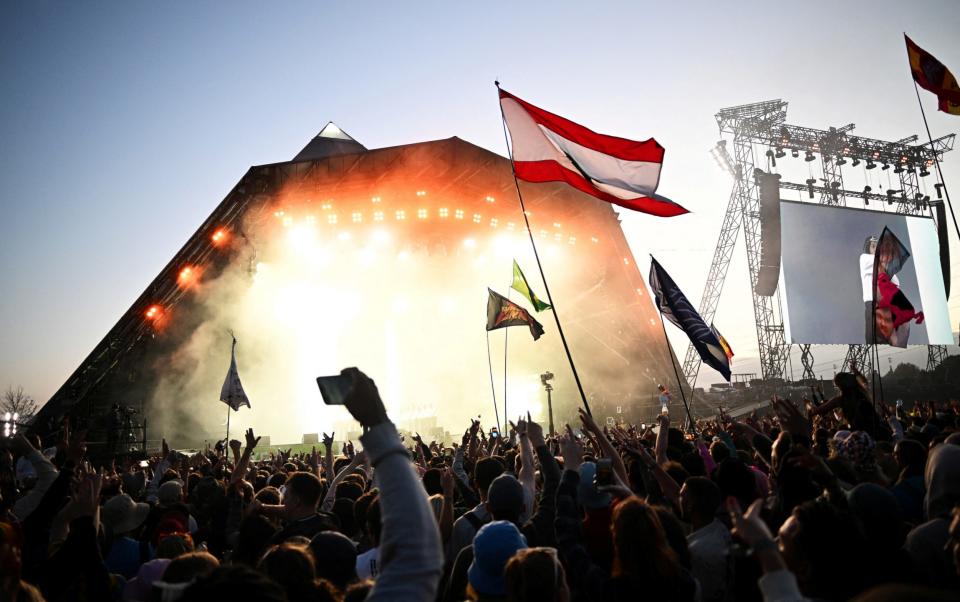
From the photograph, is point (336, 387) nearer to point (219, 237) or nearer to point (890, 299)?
point (890, 299)

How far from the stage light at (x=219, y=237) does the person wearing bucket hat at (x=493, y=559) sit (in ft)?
83.5

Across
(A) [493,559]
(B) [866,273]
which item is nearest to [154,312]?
(A) [493,559]

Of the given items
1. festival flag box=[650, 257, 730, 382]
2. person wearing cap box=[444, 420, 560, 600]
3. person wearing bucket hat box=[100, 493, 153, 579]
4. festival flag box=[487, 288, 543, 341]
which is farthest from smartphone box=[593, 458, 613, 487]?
festival flag box=[487, 288, 543, 341]

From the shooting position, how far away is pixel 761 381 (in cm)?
3406

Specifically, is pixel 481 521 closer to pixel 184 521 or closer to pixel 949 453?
pixel 184 521

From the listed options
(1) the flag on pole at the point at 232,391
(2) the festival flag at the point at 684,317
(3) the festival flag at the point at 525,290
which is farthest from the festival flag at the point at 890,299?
(1) the flag on pole at the point at 232,391

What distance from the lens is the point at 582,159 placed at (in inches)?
356

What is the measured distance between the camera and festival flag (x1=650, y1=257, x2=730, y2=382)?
9992 millimetres

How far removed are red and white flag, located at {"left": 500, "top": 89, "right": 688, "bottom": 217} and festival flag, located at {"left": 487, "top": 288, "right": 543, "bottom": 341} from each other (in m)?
4.74

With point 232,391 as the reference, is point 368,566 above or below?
below

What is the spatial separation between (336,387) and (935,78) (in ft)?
52.0

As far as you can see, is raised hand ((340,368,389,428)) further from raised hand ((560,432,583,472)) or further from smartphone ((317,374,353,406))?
raised hand ((560,432,583,472))

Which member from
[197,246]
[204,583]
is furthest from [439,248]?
[204,583]

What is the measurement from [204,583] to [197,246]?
26.3 metres
